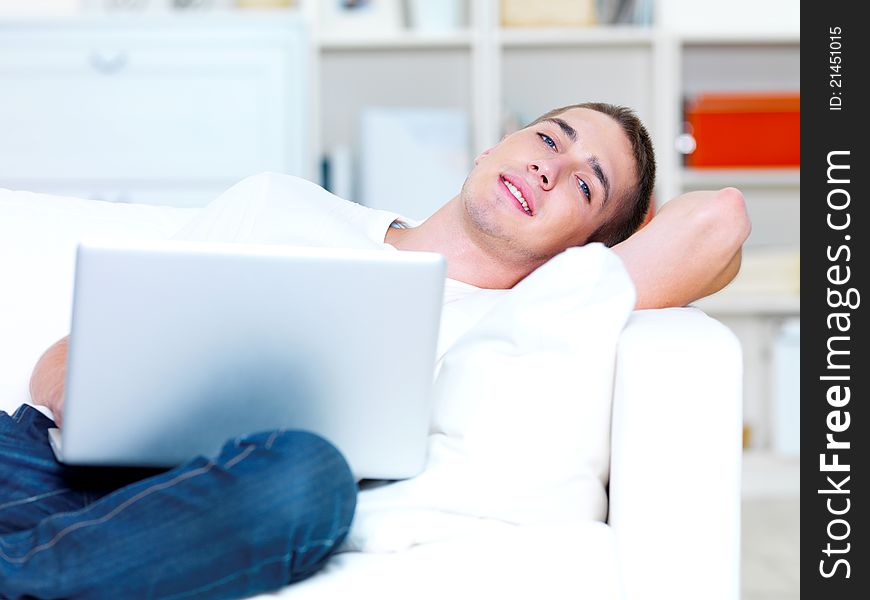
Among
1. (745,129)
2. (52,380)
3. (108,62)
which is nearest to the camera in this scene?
(52,380)

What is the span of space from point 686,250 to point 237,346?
24.3 inches

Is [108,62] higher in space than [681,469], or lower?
higher

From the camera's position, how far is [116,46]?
296 centimetres

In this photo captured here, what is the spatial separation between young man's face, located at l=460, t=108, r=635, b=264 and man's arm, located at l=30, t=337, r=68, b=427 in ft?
1.89

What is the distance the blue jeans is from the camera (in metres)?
0.95

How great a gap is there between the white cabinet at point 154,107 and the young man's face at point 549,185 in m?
1.43

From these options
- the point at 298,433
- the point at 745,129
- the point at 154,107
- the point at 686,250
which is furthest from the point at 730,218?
the point at 745,129

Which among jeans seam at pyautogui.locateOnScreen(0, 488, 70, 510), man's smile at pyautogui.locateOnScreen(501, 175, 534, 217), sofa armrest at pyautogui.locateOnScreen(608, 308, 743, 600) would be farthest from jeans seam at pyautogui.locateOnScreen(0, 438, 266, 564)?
man's smile at pyautogui.locateOnScreen(501, 175, 534, 217)

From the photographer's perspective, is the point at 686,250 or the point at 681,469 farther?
the point at 686,250

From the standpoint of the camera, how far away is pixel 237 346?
38.8 inches

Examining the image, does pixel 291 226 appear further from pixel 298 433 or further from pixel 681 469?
pixel 681 469

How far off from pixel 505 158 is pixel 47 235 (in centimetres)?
66

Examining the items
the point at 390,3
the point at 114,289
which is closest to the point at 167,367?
the point at 114,289
